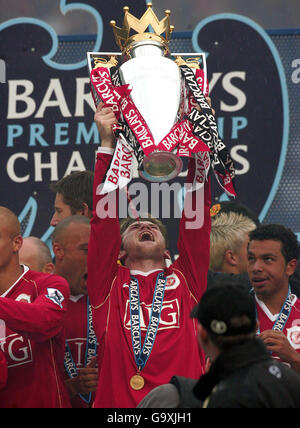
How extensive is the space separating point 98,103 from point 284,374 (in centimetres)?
176

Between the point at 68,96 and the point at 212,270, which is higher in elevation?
the point at 68,96

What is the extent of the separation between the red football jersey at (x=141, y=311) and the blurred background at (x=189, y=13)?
1472 millimetres

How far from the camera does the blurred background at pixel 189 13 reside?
15.6 feet

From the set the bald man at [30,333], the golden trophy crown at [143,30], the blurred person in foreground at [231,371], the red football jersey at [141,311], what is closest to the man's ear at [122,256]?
the red football jersey at [141,311]

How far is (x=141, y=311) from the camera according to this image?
3.51 meters

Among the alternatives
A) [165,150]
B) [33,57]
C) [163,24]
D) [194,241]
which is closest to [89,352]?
[194,241]

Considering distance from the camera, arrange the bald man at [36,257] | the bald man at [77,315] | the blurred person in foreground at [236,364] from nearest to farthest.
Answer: the blurred person in foreground at [236,364] < the bald man at [77,315] < the bald man at [36,257]

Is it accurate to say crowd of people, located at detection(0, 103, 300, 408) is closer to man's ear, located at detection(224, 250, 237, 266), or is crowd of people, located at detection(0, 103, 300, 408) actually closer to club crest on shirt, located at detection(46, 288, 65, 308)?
club crest on shirt, located at detection(46, 288, 65, 308)

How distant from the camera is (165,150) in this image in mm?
3297

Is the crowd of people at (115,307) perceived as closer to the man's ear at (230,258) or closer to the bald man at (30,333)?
the bald man at (30,333)

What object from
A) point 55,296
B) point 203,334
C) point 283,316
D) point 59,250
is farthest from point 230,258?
point 203,334

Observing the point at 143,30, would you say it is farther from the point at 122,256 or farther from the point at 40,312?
the point at 40,312

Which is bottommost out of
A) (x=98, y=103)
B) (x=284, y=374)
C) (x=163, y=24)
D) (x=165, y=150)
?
(x=284, y=374)
